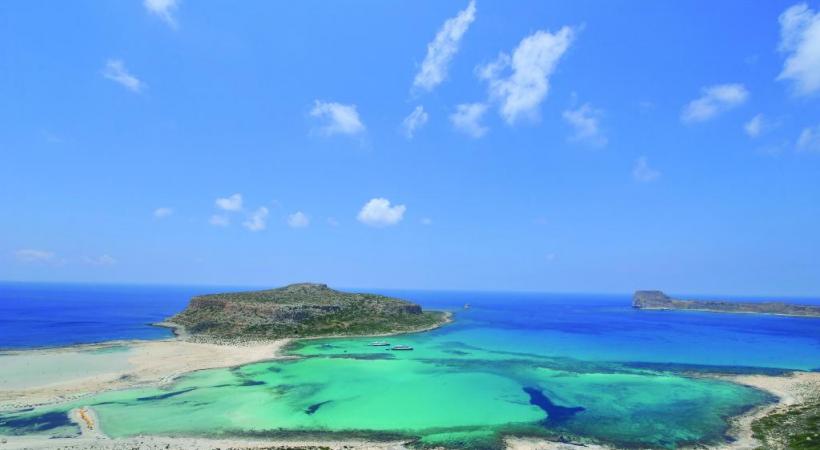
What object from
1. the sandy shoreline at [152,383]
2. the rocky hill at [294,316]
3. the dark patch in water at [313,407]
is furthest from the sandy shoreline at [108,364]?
the dark patch in water at [313,407]

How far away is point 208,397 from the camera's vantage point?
40.8 meters

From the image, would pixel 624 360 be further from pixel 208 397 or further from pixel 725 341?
pixel 208 397

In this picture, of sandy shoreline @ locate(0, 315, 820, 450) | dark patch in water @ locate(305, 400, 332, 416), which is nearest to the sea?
dark patch in water @ locate(305, 400, 332, 416)

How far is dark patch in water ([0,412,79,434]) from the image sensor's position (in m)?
31.9

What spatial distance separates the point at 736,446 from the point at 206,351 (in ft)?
→ 208

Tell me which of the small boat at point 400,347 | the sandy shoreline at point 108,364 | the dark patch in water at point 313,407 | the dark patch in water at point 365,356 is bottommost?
the sandy shoreline at point 108,364

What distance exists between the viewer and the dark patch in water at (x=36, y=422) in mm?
31906

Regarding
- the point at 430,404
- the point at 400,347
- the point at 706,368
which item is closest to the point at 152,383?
the point at 430,404

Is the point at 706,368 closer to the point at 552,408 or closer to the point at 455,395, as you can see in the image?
the point at 552,408

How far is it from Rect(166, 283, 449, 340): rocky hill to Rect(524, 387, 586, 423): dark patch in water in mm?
47821

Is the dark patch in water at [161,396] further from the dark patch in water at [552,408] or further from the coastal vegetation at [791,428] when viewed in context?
the coastal vegetation at [791,428]

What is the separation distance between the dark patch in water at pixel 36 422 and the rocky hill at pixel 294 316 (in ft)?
131

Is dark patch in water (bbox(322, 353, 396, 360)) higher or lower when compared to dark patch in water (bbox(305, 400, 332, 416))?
higher

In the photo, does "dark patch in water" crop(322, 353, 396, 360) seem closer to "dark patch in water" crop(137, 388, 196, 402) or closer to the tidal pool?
A: the tidal pool
